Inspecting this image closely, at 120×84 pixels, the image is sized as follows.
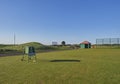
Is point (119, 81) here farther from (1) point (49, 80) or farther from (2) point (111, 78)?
(1) point (49, 80)

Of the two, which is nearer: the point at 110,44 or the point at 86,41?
the point at 110,44

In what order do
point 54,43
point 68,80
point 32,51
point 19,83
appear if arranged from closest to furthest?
point 19,83 < point 68,80 < point 32,51 < point 54,43

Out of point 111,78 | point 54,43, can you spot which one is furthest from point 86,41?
point 111,78

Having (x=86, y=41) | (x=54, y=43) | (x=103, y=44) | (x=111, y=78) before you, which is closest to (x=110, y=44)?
(x=103, y=44)

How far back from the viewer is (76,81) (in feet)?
25.8

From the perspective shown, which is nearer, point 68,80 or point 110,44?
point 68,80

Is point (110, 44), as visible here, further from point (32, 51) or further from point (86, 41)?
point (32, 51)

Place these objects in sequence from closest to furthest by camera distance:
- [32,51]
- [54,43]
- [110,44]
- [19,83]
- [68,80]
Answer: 1. [19,83]
2. [68,80]
3. [32,51]
4. [110,44]
5. [54,43]

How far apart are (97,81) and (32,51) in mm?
11368

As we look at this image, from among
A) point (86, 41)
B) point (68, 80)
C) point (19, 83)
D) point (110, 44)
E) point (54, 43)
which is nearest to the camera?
point (19, 83)

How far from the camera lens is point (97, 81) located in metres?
7.80

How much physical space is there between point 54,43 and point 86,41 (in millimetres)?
34508

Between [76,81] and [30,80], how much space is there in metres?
2.05

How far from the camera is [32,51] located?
1825 centimetres
